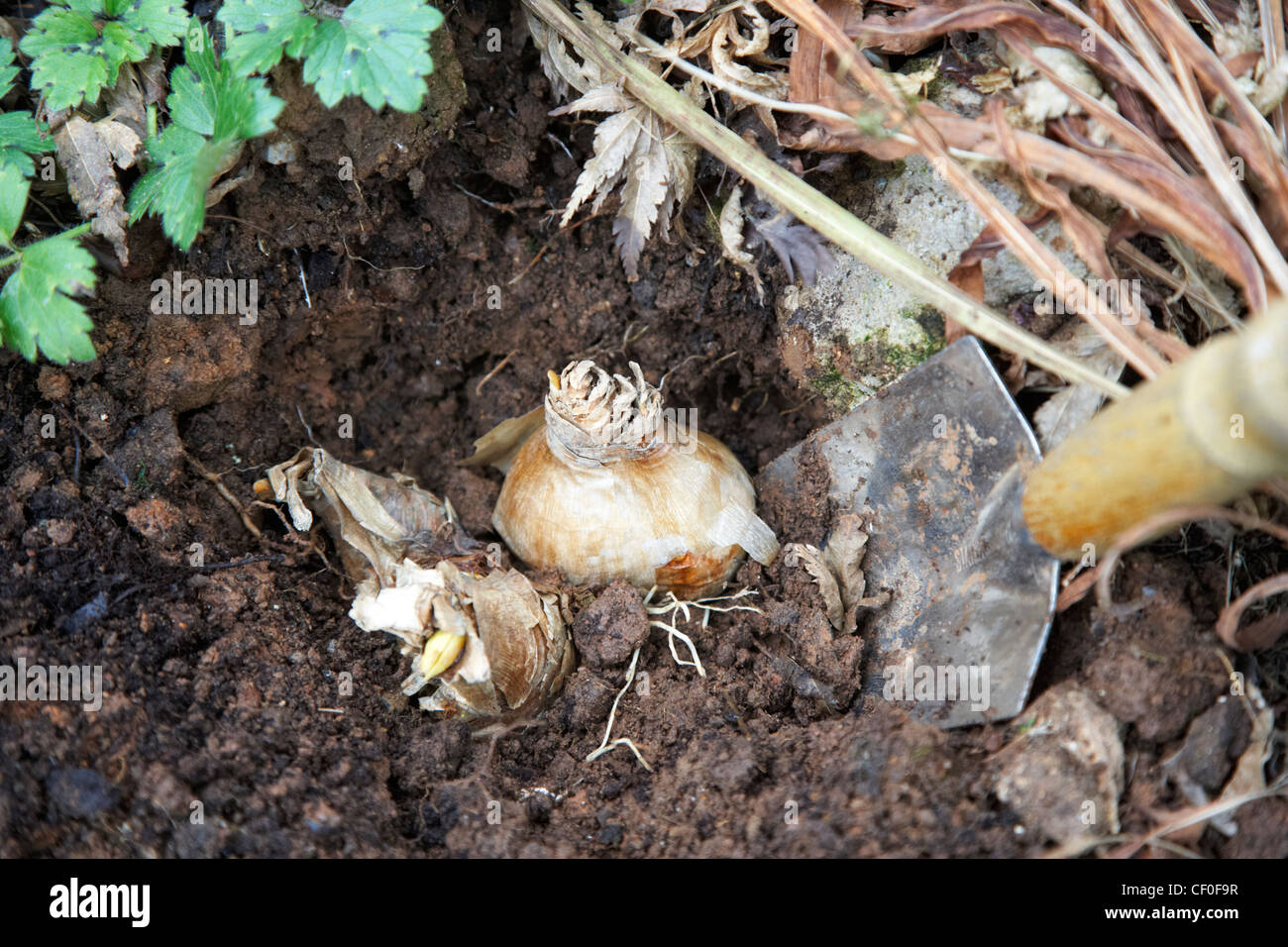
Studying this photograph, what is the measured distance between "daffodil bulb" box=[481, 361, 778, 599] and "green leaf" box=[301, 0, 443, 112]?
0.72 meters

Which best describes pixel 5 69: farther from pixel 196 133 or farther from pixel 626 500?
pixel 626 500

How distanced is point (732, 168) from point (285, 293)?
125 cm

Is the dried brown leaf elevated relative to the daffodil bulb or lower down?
elevated

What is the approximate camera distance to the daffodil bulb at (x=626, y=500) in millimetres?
2117

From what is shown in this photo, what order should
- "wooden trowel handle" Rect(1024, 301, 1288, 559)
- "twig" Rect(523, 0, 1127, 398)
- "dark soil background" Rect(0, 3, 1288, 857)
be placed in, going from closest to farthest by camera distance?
"wooden trowel handle" Rect(1024, 301, 1288, 559)
"dark soil background" Rect(0, 3, 1288, 857)
"twig" Rect(523, 0, 1127, 398)

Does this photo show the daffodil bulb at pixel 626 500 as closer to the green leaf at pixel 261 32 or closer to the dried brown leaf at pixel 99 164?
the green leaf at pixel 261 32

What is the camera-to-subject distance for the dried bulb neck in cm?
210

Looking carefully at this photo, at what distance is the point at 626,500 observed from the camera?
216 centimetres

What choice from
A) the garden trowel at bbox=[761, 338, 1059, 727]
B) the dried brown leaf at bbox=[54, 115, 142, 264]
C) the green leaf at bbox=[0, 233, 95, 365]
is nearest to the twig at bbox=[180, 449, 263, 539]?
the green leaf at bbox=[0, 233, 95, 365]

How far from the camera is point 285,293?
232 cm

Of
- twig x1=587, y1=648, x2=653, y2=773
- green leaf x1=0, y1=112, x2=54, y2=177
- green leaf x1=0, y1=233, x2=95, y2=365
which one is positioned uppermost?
green leaf x1=0, y1=112, x2=54, y2=177

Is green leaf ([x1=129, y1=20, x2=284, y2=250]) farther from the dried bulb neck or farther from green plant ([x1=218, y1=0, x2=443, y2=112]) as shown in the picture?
the dried bulb neck

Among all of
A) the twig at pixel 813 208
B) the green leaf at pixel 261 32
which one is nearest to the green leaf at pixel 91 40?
A: the green leaf at pixel 261 32
